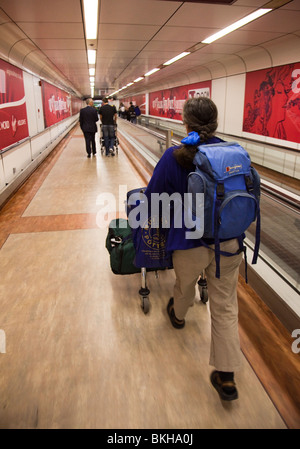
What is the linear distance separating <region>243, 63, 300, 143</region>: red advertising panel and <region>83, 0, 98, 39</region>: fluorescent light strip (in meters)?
4.54

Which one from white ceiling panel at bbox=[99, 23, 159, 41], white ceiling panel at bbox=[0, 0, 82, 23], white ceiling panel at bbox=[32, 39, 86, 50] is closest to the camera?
white ceiling panel at bbox=[0, 0, 82, 23]

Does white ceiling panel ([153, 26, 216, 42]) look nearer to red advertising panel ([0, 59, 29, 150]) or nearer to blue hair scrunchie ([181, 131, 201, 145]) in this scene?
red advertising panel ([0, 59, 29, 150])

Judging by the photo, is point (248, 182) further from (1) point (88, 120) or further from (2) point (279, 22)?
(1) point (88, 120)

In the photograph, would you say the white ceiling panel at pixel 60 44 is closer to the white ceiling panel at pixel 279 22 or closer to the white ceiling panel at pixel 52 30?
the white ceiling panel at pixel 52 30

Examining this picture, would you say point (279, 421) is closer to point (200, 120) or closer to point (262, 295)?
point (262, 295)

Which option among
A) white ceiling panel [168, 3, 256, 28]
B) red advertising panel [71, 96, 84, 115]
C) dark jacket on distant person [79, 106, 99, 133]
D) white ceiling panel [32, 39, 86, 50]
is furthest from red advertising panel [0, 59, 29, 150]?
red advertising panel [71, 96, 84, 115]

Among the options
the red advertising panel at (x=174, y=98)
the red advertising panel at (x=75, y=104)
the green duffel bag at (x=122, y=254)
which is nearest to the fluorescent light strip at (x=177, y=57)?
the red advertising panel at (x=174, y=98)

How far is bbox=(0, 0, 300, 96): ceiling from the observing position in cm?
431

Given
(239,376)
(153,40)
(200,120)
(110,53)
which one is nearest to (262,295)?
(239,376)

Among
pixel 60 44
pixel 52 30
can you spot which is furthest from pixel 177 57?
pixel 52 30

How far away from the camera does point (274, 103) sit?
8.35 m

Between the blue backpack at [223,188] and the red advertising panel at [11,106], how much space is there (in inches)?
209

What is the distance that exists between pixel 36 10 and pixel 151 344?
4.54 meters

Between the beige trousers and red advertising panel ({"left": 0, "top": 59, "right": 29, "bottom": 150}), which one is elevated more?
red advertising panel ({"left": 0, "top": 59, "right": 29, "bottom": 150})
